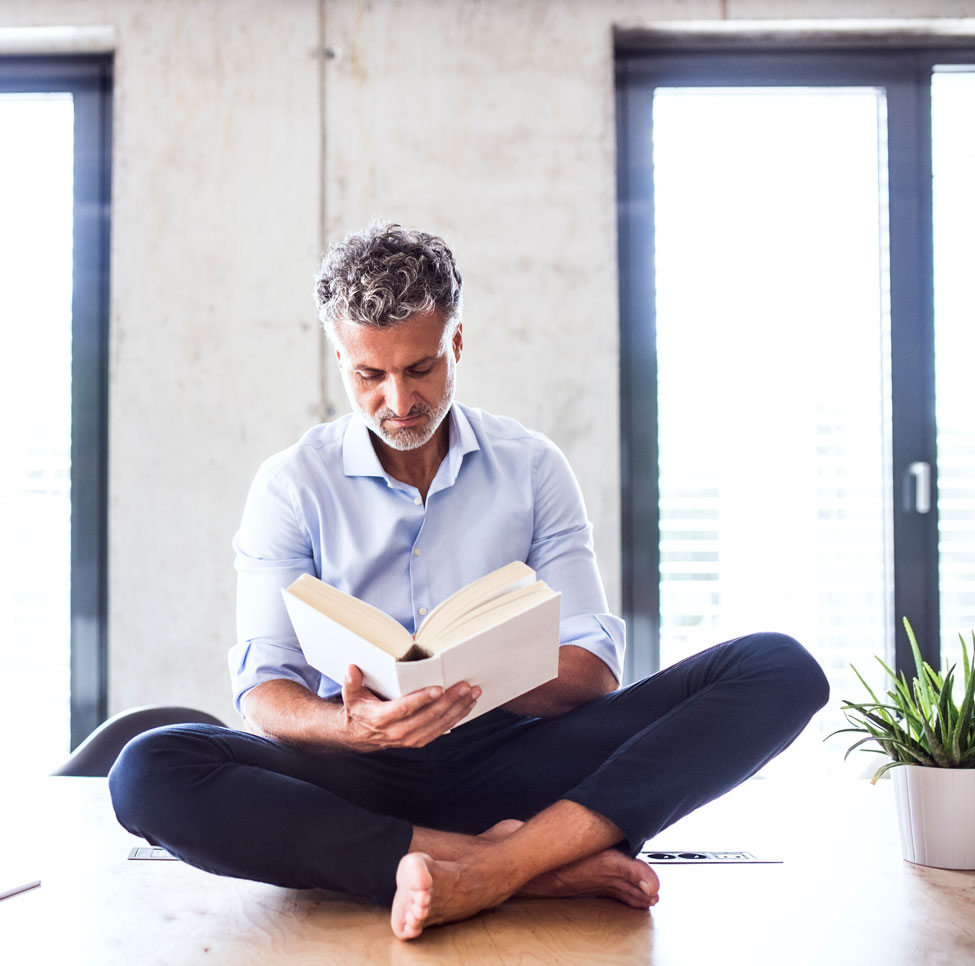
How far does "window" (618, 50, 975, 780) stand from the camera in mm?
3031

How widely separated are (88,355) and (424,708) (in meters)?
2.20

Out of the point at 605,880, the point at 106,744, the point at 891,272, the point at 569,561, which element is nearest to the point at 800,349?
the point at 891,272

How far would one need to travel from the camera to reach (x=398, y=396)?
1603 mm

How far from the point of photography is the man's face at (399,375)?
1600 millimetres

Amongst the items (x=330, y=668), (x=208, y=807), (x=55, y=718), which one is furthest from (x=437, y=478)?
(x=55, y=718)

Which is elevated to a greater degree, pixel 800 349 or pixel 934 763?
pixel 800 349

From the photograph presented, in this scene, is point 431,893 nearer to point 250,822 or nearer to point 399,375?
point 250,822

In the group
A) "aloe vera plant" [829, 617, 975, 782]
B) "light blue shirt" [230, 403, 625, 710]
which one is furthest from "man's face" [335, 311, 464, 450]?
"aloe vera plant" [829, 617, 975, 782]

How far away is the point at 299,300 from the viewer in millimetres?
2904

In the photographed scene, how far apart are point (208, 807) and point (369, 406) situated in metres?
0.65

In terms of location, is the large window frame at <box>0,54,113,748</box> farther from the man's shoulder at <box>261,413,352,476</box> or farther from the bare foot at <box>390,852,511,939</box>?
the bare foot at <box>390,852,511,939</box>

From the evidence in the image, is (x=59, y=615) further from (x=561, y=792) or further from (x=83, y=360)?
(x=561, y=792)

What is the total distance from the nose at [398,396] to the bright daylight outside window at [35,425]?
180cm

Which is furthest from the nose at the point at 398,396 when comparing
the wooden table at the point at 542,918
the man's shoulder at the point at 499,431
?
the wooden table at the point at 542,918
